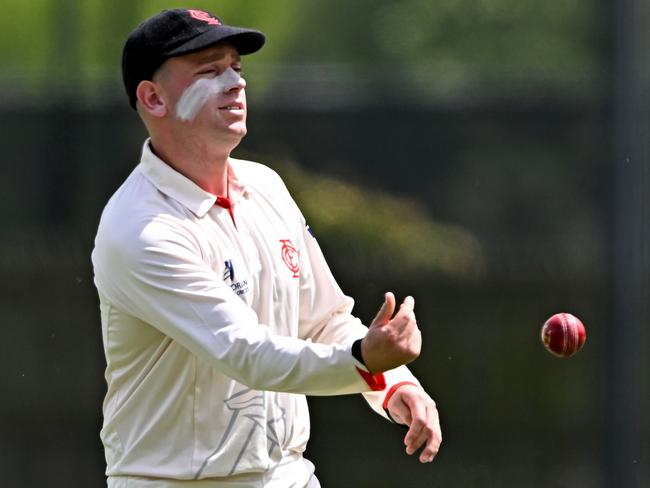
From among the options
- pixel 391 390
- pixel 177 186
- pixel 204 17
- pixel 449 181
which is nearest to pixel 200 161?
pixel 177 186

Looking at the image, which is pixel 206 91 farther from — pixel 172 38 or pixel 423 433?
pixel 423 433

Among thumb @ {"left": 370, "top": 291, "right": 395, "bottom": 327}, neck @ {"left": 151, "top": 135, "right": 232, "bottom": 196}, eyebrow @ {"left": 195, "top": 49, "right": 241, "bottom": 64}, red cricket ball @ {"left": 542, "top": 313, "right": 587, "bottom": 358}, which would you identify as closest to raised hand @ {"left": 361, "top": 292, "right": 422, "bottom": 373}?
thumb @ {"left": 370, "top": 291, "right": 395, "bottom": 327}

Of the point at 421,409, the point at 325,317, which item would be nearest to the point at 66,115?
the point at 325,317

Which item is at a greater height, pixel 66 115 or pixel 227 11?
pixel 227 11

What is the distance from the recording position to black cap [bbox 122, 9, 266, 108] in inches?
142

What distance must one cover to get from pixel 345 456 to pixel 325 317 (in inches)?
78.8

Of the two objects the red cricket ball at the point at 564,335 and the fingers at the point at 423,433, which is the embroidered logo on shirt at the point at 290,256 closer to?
the fingers at the point at 423,433

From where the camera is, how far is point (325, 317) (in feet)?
12.7

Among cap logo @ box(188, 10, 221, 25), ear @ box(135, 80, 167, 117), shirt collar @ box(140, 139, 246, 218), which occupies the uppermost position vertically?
cap logo @ box(188, 10, 221, 25)

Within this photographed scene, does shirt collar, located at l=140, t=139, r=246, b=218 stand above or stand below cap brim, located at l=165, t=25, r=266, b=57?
below

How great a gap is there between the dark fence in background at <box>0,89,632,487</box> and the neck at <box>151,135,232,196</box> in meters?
A: 2.01

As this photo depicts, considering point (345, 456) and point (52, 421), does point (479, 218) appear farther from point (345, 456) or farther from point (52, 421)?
point (52, 421)

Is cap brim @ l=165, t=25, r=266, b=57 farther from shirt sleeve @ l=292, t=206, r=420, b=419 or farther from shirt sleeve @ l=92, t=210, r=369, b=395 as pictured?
shirt sleeve @ l=292, t=206, r=420, b=419

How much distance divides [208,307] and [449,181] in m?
2.54
